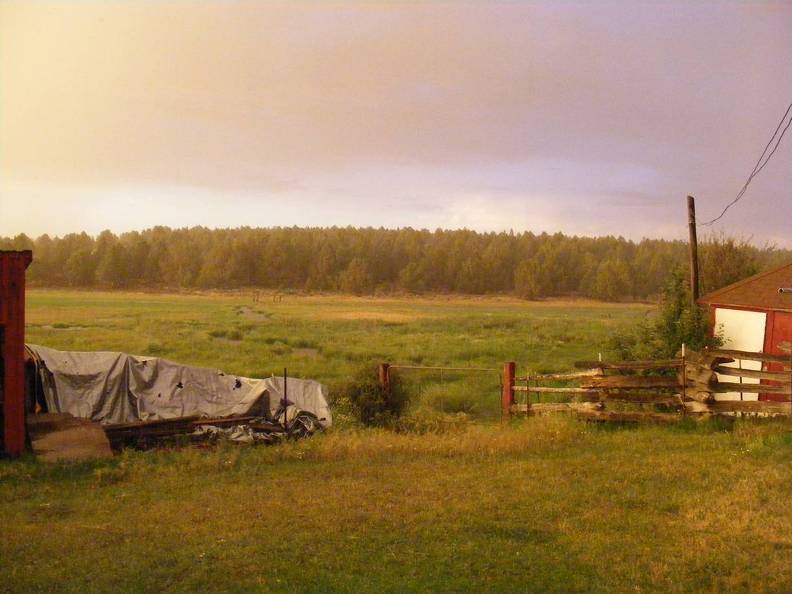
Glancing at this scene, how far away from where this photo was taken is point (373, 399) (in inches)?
691

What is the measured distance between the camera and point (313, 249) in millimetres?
136625

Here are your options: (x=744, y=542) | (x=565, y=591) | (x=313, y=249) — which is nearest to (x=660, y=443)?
(x=744, y=542)

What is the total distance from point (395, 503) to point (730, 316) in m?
13.4

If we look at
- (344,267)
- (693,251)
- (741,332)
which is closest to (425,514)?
(741,332)

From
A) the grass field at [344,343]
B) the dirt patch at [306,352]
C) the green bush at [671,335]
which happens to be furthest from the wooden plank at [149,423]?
the dirt patch at [306,352]

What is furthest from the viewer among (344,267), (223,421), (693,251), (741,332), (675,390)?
(344,267)

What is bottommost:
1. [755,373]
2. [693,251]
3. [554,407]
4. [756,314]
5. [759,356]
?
[554,407]

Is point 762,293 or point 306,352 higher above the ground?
point 762,293

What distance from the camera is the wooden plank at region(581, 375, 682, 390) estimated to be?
47.8 ft

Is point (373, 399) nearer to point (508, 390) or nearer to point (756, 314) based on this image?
point (508, 390)

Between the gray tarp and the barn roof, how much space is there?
10574 millimetres

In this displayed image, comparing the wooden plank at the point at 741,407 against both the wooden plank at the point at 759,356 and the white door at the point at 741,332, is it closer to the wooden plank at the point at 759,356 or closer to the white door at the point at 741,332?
the wooden plank at the point at 759,356

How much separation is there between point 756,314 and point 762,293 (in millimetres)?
547

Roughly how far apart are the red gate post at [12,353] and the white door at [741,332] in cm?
1523
